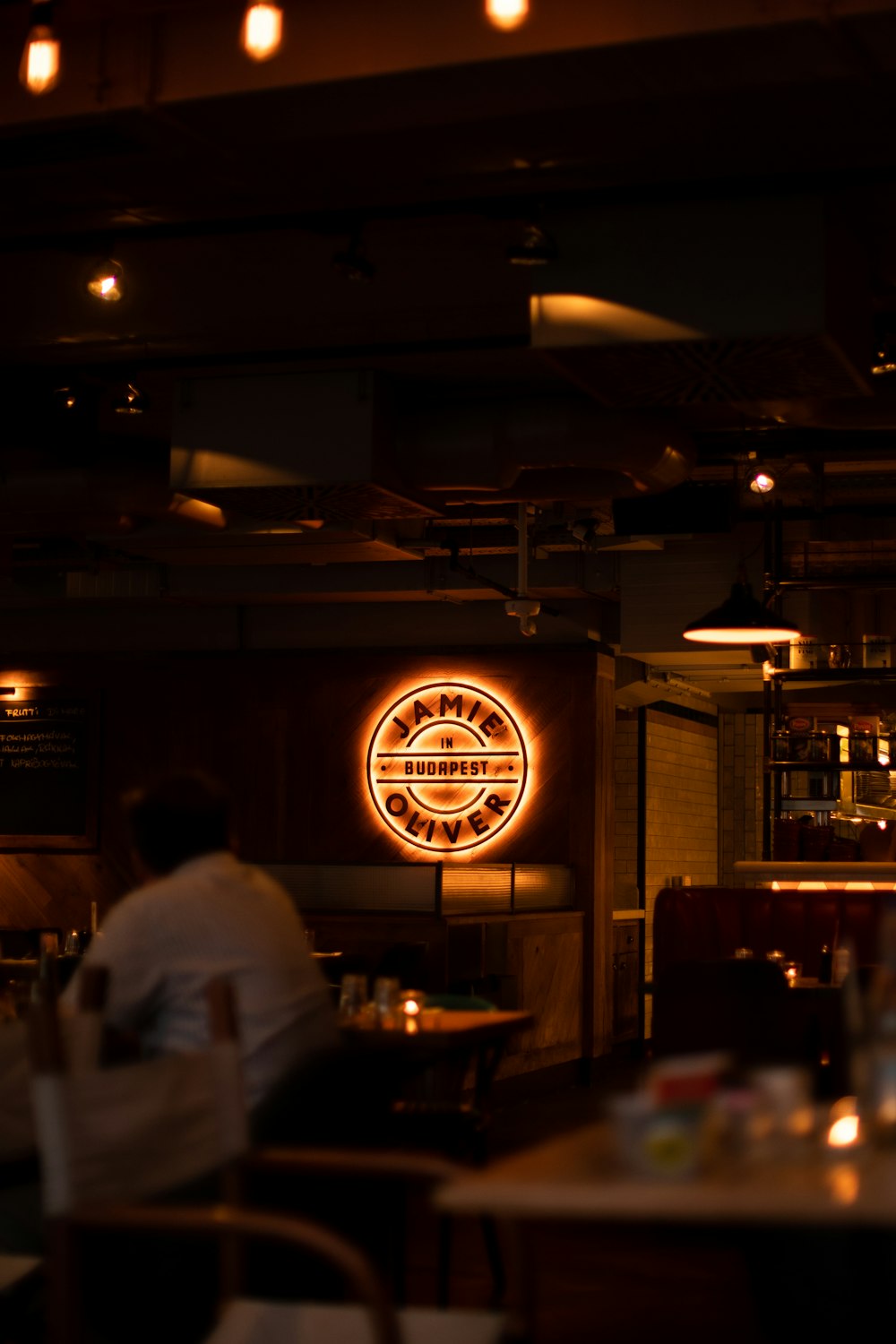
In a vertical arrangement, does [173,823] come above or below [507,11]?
below

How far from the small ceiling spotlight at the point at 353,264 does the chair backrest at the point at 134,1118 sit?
11.2 feet

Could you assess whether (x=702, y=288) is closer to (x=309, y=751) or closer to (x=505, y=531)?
(x=505, y=531)

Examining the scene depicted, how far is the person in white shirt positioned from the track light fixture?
5.22 metres

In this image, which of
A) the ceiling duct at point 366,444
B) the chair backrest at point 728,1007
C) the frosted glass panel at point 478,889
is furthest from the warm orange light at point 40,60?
the frosted glass panel at point 478,889

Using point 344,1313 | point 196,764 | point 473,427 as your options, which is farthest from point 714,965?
point 196,764

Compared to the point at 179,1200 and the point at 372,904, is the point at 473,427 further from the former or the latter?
the point at 179,1200

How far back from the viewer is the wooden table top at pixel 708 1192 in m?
1.63

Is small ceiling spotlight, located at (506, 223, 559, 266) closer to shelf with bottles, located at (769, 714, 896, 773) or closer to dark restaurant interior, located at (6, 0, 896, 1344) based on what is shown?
dark restaurant interior, located at (6, 0, 896, 1344)

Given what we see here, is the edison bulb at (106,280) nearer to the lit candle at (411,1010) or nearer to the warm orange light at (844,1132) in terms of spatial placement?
the lit candle at (411,1010)

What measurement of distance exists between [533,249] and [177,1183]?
3.46 m

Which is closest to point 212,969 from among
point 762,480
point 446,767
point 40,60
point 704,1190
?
point 704,1190

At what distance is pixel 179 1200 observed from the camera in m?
2.64

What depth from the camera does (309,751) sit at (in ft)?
39.3

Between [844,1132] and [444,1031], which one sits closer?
[844,1132]
